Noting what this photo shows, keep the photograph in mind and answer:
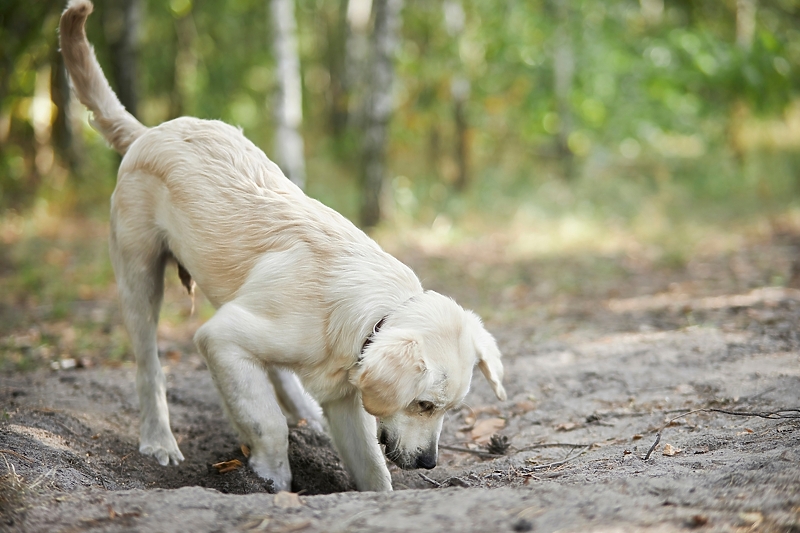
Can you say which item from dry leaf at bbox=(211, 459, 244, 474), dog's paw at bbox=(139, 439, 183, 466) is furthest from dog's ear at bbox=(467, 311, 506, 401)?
dog's paw at bbox=(139, 439, 183, 466)

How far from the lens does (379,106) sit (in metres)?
10.8

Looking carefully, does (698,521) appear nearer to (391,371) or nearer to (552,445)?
(391,371)

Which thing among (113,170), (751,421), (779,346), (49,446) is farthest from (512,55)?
(49,446)

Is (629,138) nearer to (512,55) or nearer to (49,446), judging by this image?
(512,55)

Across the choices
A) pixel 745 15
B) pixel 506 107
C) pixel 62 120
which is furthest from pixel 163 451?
pixel 745 15

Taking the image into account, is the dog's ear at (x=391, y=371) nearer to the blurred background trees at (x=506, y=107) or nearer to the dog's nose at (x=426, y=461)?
the dog's nose at (x=426, y=461)

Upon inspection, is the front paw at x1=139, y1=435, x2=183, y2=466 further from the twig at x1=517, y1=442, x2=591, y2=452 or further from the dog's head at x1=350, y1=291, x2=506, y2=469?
the twig at x1=517, y1=442, x2=591, y2=452

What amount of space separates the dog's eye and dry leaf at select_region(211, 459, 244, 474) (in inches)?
49.5

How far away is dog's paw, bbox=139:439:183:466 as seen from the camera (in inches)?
167

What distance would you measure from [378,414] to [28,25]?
1099cm

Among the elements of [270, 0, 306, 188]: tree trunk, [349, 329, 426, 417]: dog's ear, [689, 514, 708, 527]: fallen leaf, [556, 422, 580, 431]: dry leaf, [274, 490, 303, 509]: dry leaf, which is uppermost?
[270, 0, 306, 188]: tree trunk

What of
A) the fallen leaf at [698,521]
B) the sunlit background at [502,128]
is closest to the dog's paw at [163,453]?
the fallen leaf at [698,521]

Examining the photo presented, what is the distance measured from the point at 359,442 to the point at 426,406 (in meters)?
0.62

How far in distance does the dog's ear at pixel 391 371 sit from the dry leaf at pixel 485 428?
1347 millimetres
